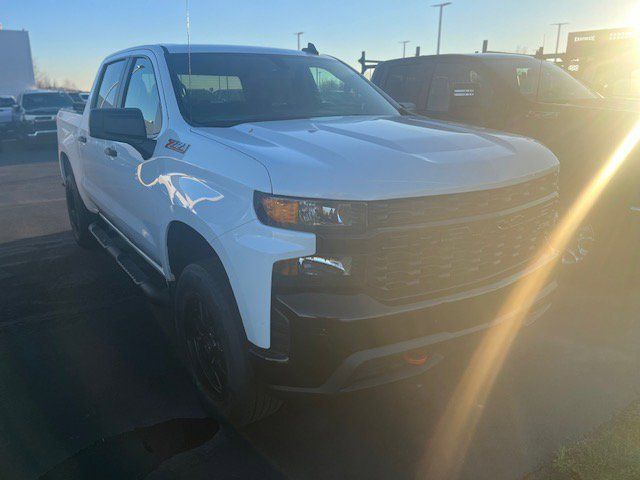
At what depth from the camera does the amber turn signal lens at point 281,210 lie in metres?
2.21

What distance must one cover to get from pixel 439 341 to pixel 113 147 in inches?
109

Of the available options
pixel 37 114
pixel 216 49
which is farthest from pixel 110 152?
pixel 37 114

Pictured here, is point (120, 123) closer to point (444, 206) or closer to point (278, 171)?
point (278, 171)

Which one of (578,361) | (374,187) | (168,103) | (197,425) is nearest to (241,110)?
(168,103)

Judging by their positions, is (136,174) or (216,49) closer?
(136,174)

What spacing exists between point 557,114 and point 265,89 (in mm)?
2699

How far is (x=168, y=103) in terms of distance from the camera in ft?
10.7

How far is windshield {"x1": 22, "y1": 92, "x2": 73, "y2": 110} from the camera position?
686 inches

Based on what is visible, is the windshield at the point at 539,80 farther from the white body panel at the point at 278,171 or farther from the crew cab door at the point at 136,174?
the crew cab door at the point at 136,174

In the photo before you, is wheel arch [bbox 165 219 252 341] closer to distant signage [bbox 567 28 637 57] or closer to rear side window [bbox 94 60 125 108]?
rear side window [bbox 94 60 125 108]

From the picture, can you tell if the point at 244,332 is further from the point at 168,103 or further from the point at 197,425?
the point at 168,103

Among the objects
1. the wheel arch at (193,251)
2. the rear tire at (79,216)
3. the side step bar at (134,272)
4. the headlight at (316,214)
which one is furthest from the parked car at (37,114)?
the headlight at (316,214)

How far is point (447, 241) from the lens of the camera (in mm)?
2357

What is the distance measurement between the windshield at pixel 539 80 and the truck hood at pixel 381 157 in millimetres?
2408
